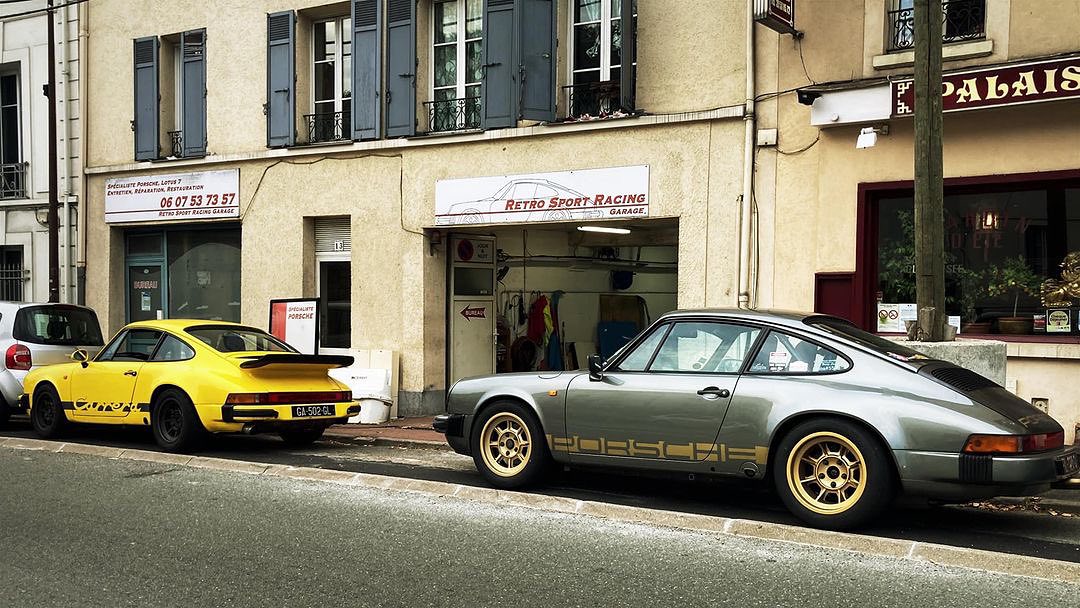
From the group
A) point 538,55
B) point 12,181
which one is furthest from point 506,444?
point 12,181

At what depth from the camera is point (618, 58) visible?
13.3 metres

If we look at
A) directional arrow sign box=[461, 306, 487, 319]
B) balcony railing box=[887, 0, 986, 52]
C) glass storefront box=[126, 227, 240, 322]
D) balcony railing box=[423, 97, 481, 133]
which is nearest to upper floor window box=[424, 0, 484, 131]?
balcony railing box=[423, 97, 481, 133]

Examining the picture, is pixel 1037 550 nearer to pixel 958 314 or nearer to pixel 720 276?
pixel 958 314

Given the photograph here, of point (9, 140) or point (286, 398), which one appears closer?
point (286, 398)

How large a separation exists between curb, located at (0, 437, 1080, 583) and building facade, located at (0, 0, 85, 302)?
9447mm

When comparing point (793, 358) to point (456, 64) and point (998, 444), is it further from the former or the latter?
point (456, 64)

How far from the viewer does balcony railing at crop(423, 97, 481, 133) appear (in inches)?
565

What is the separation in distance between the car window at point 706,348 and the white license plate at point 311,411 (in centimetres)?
420

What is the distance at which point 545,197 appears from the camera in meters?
13.4

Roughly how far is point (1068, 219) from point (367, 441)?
784 centimetres

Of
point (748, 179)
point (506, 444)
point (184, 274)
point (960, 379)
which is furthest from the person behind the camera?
point (184, 274)

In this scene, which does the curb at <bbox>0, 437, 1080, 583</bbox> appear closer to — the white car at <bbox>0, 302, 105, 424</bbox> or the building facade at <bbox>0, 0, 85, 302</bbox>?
the white car at <bbox>0, 302, 105, 424</bbox>

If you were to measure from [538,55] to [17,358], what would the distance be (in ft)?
24.6

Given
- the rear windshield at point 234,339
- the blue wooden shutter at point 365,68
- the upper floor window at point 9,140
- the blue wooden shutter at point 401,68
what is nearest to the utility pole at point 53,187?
the upper floor window at point 9,140
